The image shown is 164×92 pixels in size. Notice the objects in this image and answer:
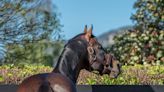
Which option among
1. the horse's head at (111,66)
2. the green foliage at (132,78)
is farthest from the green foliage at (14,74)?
the horse's head at (111,66)

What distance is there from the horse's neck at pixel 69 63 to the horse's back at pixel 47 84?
30.3 inches

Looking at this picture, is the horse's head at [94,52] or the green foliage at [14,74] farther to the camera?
the green foliage at [14,74]

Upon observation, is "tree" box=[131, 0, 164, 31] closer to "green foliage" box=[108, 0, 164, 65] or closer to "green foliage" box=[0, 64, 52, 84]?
"green foliage" box=[108, 0, 164, 65]

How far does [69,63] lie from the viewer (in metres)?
6.19

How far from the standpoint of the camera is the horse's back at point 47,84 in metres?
5.16

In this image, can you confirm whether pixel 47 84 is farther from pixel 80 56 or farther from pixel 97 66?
pixel 97 66

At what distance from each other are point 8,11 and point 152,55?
446 cm

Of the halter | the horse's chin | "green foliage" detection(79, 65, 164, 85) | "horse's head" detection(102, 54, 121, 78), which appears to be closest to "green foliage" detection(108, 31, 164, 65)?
"green foliage" detection(79, 65, 164, 85)

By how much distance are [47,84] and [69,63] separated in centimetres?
105

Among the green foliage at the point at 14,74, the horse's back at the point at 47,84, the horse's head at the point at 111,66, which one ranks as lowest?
the green foliage at the point at 14,74

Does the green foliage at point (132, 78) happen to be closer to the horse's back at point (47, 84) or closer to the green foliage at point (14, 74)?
the green foliage at point (14, 74)

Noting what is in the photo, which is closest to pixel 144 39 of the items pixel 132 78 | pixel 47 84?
pixel 132 78

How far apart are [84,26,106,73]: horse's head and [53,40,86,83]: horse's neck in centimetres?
13

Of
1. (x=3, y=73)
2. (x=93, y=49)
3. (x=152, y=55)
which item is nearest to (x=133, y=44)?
(x=152, y=55)
